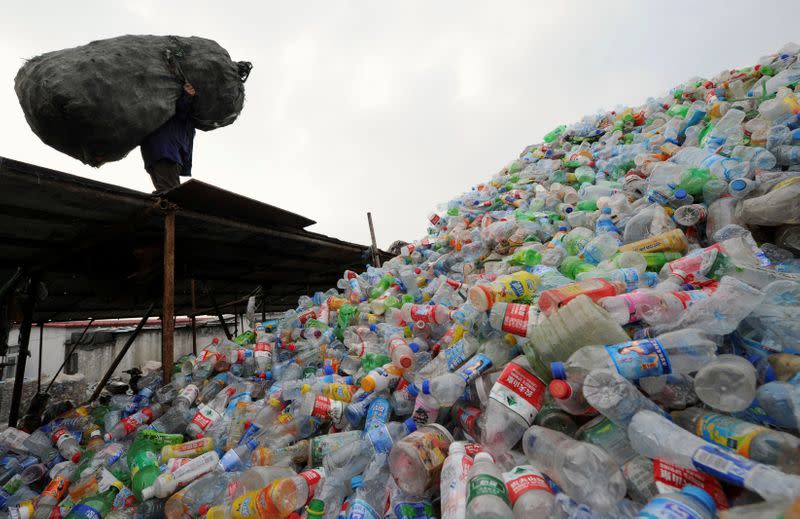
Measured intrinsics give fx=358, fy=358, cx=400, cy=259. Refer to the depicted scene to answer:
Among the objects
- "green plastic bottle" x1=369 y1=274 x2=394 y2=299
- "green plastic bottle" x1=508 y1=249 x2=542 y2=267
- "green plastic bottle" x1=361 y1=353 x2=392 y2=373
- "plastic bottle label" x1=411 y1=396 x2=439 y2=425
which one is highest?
"green plastic bottle" x1=369 y1=274 x2=394 y2=299

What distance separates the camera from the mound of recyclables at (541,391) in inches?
44.6

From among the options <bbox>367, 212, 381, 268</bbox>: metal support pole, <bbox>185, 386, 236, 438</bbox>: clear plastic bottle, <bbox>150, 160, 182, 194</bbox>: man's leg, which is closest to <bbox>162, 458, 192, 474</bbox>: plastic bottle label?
<bbox>185, 386, 236, 438</bbox>: clear plastic bottle

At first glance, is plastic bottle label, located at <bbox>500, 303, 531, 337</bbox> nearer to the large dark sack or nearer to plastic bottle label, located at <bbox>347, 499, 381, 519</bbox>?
plastic bottle label, located at <bbox>347, 499, 381, 519</bbox>

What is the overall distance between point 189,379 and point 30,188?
2.02 meters

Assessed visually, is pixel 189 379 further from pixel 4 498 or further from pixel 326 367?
pixel 326 367

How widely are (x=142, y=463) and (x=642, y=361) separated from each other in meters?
2.78

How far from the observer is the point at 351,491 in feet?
5.60

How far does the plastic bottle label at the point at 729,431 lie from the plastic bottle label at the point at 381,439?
122 centimetres

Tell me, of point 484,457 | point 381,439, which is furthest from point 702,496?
point 381,439

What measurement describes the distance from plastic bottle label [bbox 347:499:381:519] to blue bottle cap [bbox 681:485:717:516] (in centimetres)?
103

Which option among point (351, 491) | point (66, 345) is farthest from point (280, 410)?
point (66, 345)

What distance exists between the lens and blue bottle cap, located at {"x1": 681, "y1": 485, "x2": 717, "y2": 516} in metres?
0.87

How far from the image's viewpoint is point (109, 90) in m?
3.72

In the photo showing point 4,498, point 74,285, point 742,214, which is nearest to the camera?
point 742,214
